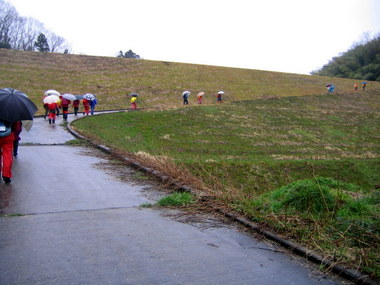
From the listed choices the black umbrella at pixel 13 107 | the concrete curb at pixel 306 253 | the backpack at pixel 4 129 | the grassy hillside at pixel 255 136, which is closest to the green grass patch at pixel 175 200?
the concrete curb at pixel 306 253

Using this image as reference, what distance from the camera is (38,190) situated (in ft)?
27.5

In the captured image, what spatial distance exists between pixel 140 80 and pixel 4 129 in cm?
5084

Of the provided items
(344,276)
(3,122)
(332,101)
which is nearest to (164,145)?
(3,122)

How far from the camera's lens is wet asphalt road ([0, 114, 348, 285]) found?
14.3 feet

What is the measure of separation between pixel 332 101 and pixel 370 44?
2095 inches

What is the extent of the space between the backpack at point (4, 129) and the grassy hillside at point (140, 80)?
Answer: 109ft

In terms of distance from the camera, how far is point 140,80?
58.4 metres

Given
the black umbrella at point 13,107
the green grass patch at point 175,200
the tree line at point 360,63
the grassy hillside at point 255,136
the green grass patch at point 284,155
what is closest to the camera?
the green grass patch at point 284,155

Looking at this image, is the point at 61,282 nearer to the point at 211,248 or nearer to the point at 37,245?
the point at 37,245

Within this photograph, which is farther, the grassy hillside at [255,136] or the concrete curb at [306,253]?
the grassy hillside at [255,136]

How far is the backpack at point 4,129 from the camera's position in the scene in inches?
334

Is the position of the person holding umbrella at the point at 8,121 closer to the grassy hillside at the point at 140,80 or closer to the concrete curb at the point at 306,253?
the concrete curb at the point at 306,253

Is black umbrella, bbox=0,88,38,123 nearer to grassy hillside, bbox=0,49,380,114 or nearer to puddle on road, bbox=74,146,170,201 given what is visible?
puddle on road, bbox=74,146,170,201

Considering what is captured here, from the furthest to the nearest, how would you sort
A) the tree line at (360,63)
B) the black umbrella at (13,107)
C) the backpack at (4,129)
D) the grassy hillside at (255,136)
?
the tree line at (360,63) < the black umbrella at (13,107) < the backpack at (4,129) < the grassy hillside at (255,136)
